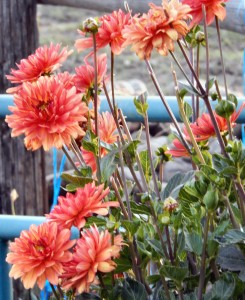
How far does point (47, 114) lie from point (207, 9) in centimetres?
26

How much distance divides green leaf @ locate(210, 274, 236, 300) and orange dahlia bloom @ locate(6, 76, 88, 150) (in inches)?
9.8

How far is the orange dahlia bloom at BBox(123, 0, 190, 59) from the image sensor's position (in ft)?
3.61

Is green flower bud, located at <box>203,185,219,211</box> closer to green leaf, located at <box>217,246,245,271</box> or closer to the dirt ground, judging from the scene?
green leaf, located at <box>217,246,245,271</box>

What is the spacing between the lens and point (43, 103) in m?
1.13

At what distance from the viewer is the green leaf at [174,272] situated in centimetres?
110

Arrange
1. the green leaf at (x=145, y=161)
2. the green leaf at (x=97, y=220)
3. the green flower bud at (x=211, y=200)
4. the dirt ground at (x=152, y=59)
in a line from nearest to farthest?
the green flower bud at (x=211, y=200) < the green leaf at (x=97, y=220) < the green leaf at (x=145, y=161) < the dirt ground at (x=152, y=59)

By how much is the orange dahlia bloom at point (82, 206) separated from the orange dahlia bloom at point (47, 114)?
6cm

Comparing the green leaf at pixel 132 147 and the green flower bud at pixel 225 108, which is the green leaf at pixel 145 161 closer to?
the green leaf at pixel 132 147

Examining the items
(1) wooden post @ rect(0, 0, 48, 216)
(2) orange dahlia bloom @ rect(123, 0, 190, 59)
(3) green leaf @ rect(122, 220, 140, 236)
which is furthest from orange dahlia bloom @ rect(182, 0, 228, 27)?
(1) wooden post @ rect(0, 0, 48, 216)

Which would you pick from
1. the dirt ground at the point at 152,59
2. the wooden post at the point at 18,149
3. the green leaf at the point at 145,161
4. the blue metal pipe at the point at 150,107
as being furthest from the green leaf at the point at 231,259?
the dirt ground at the point at 152,59

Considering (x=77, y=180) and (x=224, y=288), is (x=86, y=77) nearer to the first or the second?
(x=77, y=180)

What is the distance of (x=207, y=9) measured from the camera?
121cm

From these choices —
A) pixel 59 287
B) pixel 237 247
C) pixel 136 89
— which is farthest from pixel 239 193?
pixel 136 89

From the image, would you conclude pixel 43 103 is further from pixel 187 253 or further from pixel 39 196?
pixel 39 196
